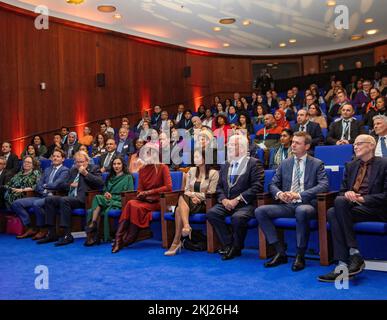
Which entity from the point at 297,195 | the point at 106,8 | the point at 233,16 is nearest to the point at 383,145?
the point at 297,195

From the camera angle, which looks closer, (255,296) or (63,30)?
(255,296)

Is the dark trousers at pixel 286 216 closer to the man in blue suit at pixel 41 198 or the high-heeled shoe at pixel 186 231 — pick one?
the high-heeled shoe at pixel 186 231

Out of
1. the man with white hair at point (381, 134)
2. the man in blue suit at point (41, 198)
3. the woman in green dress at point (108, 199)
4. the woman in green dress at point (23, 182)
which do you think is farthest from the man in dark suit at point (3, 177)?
the man with white hair at point (381, 134)

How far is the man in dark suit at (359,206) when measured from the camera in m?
2.84

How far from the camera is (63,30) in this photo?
8680 mm

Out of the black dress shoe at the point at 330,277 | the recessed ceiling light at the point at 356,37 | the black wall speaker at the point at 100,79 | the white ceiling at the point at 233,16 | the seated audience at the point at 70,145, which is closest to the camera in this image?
the black dress shoe at the point at 330,277

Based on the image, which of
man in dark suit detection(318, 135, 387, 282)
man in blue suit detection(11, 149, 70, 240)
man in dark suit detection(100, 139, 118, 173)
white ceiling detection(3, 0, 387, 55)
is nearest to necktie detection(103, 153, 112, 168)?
man in dark suit detection(100, 139, 118, 173)

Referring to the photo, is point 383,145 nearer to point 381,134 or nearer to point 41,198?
point 381,134

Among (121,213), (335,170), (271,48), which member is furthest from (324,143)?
(271,48)

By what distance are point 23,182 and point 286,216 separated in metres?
3.41

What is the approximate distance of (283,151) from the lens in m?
4.45

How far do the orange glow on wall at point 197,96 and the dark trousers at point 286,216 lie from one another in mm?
8670
